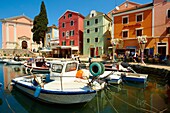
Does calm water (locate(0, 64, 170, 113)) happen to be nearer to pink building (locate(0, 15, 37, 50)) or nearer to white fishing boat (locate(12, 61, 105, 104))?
white fishing boat (locate(12, 61, 105, 104))

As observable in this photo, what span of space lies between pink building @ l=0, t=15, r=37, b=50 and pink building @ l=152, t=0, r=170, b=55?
4449 centimetres

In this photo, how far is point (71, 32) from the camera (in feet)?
124

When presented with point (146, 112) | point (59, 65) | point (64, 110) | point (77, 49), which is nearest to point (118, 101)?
point (146, 112)

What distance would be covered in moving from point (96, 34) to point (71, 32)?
8.06 meters

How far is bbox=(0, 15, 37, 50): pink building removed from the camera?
49.7m

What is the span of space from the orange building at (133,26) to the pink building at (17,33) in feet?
124

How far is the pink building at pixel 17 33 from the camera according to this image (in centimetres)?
4969

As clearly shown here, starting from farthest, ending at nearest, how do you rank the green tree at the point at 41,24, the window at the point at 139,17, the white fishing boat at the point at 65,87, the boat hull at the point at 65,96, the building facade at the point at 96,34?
the green tree at the point at 41,24 → the building facade at the point at 96,34 → the window at the point at 139,17 → the white fishing boat at the point at 65,87 → the boat hull at the point at 65,96

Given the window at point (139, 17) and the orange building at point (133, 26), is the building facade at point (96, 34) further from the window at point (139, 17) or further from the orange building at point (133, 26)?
the window at point (139, 17)

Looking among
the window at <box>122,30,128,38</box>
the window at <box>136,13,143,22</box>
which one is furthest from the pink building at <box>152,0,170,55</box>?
the window at <box>122,30,128,38</box>

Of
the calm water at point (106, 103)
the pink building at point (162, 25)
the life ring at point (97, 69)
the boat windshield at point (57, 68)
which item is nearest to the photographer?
the calm water at point (106, 103)

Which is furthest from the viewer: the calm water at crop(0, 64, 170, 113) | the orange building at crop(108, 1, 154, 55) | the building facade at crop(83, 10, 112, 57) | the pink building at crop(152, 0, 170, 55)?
the building facade at crop(83, 10, 112, 57)

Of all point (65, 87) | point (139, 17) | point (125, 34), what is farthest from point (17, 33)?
point (65, 87)

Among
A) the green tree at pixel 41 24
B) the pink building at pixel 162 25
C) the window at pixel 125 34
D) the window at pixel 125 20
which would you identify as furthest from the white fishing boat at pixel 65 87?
the green tree at pixel 41 24
